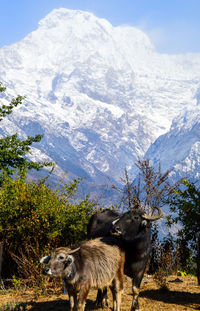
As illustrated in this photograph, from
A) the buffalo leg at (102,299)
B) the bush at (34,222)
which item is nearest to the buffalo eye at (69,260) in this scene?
the buffalo leg at (102,299)

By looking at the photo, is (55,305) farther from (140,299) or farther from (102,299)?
(140,299)

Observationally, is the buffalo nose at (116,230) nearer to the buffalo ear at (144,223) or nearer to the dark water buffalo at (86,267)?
the dark water buffalo at (86,267)

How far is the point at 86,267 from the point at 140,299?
3.59m

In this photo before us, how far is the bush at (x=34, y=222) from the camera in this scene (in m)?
13.3

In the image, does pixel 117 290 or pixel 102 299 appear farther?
pixel 102 299

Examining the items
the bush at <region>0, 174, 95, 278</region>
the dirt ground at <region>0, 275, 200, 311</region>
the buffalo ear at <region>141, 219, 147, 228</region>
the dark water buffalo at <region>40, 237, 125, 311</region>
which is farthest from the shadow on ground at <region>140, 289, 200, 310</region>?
the bush at <region>0, 174, 95, 278</region>

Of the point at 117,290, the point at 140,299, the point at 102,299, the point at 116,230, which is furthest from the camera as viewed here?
the point at 140,299

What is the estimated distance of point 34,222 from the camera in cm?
1332

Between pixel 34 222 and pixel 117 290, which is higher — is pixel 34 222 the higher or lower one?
the higher one

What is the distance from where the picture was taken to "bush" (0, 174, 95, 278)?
13.3 metres


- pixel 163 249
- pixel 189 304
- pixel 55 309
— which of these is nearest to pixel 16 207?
pixel 55 309

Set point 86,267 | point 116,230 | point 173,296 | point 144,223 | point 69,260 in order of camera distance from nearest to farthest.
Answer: point 69,260 < point 86,267 < point 116,230 < point 144,223 < point 173,296

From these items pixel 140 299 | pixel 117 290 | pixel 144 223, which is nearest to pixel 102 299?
pixel 117 290

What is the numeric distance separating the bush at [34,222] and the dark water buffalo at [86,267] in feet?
12.7
